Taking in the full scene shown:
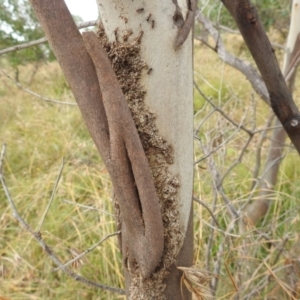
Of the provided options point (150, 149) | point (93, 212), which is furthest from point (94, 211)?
point (150, 149)

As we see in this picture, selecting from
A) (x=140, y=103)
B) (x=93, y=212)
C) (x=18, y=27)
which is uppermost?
(x=18, y=27)

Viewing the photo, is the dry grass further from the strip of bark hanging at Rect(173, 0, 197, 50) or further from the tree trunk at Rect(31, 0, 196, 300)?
the strip of bark hanging at Rect(173, 0, 197, 50)

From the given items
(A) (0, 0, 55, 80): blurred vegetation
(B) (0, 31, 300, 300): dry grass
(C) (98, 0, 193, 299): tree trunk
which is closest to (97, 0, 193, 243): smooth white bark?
(C) (98, 0, 193, 299): tree trunk

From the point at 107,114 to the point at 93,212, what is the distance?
4.37ft

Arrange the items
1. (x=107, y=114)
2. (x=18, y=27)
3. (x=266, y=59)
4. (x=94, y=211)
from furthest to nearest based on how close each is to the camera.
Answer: (x=18, y=27) < (x=94, y=211) < (x=266, y=59) < (x=107, y=114)

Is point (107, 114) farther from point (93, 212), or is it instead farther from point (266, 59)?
point (93, 212)

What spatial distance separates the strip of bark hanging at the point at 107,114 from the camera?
361mm

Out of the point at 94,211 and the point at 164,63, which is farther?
the point at 94,211

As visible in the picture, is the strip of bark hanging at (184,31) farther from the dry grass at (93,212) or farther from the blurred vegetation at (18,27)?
the blurred vegetation at (18,27)

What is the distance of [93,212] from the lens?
164 centimetres

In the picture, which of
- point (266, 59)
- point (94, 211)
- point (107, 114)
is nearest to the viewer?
point (107, 114)

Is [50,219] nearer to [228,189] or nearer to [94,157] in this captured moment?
[94,157]

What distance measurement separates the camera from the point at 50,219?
1.67 m

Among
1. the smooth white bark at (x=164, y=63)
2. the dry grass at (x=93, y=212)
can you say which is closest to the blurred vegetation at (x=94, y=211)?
the dry grass at (x=93, y=212)
